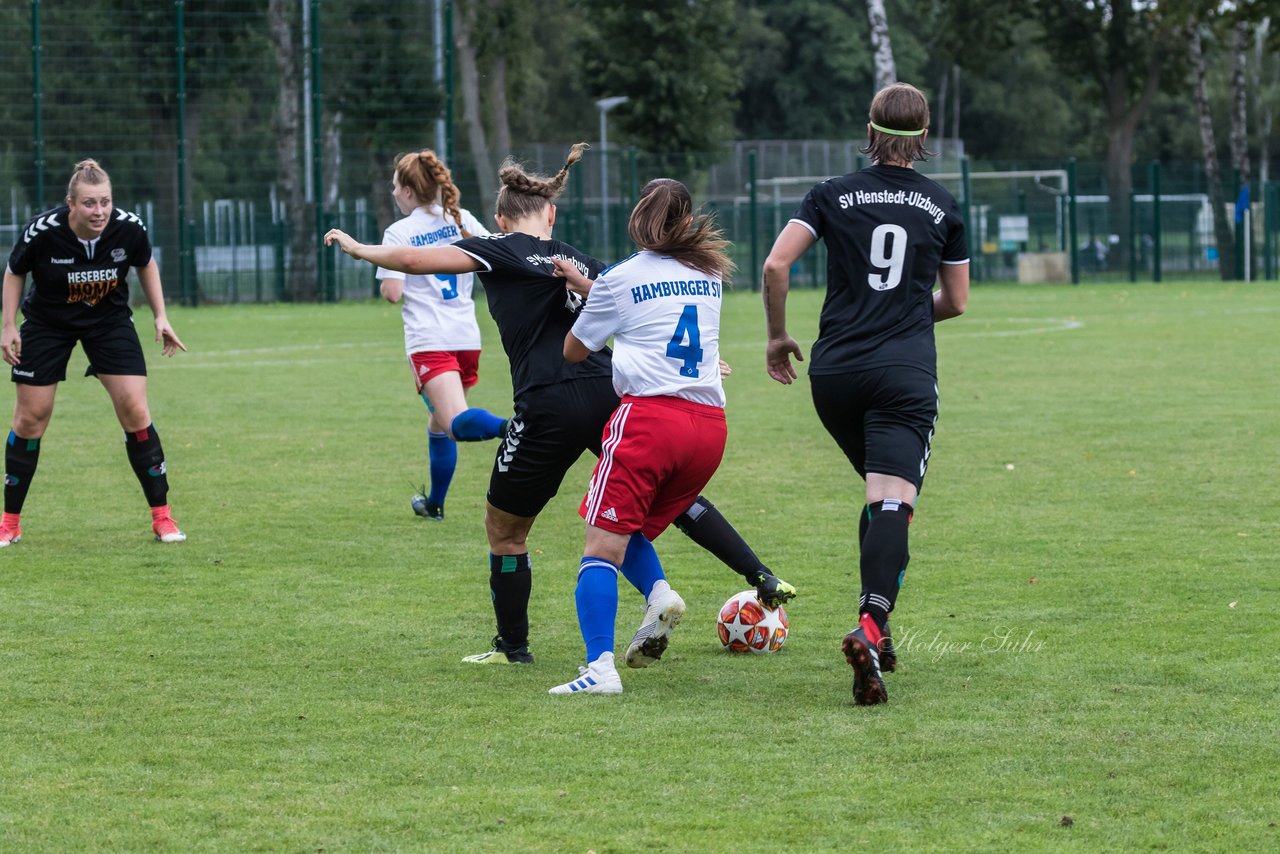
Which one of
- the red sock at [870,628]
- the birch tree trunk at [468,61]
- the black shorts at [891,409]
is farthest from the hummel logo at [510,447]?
the birch tree trunk at [468,61]

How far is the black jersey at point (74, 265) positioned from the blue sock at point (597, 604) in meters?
3.71

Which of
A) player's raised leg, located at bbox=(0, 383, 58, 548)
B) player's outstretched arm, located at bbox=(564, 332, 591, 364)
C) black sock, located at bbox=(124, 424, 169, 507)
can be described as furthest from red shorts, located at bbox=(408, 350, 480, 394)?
player's outstretched arm, located at bbox=(564, 332, 591, 364)

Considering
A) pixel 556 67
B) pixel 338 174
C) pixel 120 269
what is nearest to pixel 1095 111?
pixel 556 67

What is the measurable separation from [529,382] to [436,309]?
134 inches

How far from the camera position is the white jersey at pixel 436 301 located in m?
9.10

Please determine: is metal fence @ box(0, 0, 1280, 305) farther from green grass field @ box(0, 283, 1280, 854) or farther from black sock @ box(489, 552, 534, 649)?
black sock @ box(489, 552, 534, 649)

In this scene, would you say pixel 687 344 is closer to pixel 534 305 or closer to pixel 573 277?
pixel 573 277

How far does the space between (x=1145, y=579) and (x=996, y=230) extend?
3226cm

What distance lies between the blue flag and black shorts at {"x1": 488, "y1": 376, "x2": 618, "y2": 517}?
3458 centimetres

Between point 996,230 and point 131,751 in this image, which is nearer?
point 131,751

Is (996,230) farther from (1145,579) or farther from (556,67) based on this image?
(556,67)

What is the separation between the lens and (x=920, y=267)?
5797 millimetres

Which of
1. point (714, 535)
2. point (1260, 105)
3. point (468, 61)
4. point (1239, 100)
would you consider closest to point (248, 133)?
point (468, 61)

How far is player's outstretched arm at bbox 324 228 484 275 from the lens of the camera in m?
5.55
